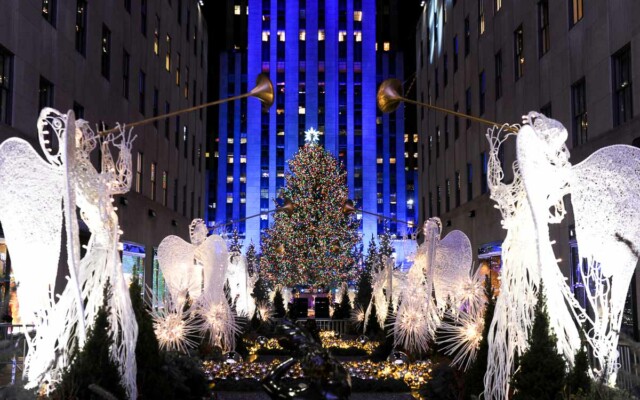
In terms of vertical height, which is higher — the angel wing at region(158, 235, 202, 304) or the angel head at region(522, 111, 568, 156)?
the angel head at region(522, 111, 568, 156)

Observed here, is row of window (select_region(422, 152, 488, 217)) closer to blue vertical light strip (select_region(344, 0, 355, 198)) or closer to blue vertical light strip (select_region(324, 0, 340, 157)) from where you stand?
blue vertical light strip (select_region(344, 0, 355, 198))

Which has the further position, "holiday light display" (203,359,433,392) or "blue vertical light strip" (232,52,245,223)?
"blue vertical light strip" (232,52,245,223)

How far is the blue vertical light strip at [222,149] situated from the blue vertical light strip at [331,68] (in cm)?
1389

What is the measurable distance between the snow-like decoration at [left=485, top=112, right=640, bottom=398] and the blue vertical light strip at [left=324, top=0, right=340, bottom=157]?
75.9 metres

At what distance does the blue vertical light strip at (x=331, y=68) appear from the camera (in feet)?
277

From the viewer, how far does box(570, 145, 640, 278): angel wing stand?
8562 millimetres

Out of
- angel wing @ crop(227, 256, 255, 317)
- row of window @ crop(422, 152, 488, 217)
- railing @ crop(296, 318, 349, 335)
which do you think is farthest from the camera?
row of window @ crop(422, 152, 488, 217)

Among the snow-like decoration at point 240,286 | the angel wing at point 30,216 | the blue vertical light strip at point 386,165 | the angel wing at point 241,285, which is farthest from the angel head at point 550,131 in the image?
the blue vertical light strip at point 386,165

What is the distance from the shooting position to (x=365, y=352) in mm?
21312

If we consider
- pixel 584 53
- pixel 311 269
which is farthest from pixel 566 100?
pixel 311 269

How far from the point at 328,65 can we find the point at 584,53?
65479 mm

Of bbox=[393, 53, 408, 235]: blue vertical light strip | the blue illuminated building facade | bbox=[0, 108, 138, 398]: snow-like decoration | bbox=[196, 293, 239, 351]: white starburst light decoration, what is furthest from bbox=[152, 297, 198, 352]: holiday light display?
bbox=[393, 53, 408, 235]: blue vertical light strip

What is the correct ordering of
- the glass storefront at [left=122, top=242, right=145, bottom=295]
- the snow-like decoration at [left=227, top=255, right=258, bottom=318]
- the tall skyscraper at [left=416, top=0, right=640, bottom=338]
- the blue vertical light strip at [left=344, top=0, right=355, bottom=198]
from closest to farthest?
the tall skyscraper at [left=416, top=0, right=640, bottom=338] < the snow-like decoration at [left=227, top=255, right=258, bottom=318] < the glass storefront at [left=122, top=242, right=145, bottom=295] < the blue vertical light strip at [left=344, top=0, right=355, bottom=198]

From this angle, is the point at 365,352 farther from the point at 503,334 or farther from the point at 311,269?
the point at 311,269
